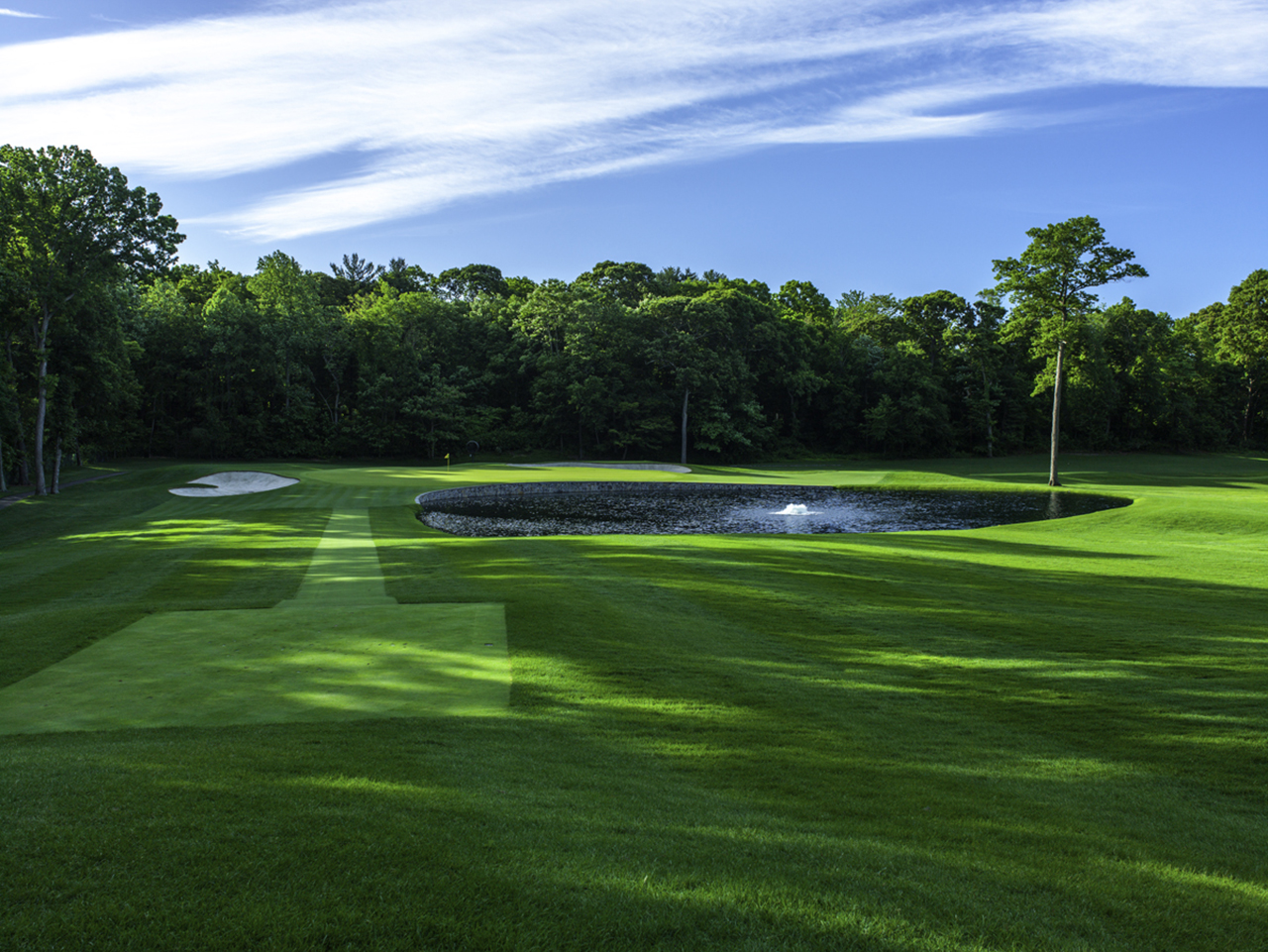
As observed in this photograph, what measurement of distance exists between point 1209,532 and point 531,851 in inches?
897

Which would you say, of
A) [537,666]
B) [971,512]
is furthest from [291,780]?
[971,512]

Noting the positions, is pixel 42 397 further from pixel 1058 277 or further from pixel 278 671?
pixel 1058 277

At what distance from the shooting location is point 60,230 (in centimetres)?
3064

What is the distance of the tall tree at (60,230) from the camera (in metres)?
29.8

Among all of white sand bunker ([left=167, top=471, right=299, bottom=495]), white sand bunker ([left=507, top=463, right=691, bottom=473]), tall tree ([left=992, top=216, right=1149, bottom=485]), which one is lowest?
white sand bunker ([left=167, top=471, right=299, bottom=495])

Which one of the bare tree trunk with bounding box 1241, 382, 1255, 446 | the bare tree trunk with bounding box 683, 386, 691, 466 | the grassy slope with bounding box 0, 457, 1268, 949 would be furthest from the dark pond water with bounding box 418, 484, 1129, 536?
the bare tree trunk with bounding box 1241, 382, 1255, 446

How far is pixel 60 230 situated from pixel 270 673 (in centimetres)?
3343

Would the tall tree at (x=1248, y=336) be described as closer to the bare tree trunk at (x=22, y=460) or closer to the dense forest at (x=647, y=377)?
the dense forest at (x=647, y=377)

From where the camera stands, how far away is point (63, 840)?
10.6 feet

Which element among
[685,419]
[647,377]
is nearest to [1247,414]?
[685,419]

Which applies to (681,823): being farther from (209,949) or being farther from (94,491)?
(94,491)

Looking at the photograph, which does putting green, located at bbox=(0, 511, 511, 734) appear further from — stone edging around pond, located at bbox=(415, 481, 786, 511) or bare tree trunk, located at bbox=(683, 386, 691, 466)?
bare tree trunk, located at bbox=(683, 386, 691, 466)

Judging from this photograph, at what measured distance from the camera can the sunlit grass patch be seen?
19.2ft

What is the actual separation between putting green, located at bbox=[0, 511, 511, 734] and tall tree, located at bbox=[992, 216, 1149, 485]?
115ft
